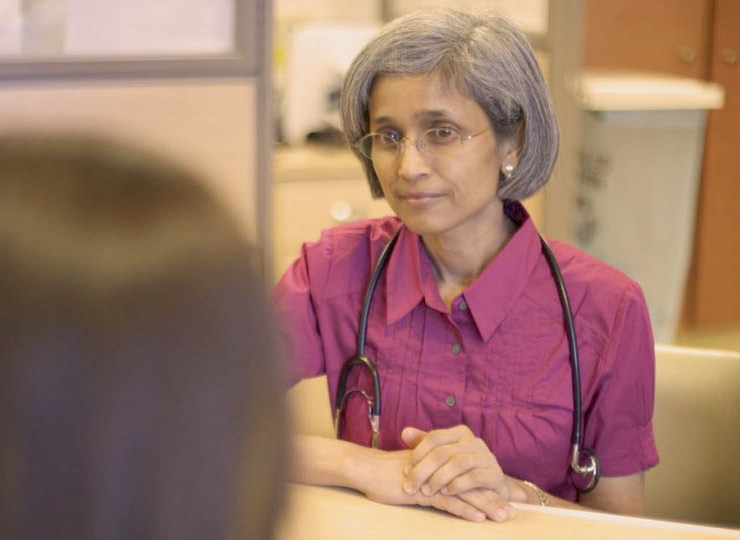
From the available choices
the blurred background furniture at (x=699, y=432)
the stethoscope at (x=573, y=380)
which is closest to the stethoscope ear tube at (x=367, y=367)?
the stethoscope at (x=573, y=380)

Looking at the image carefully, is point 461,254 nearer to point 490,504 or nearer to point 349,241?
point 349,241

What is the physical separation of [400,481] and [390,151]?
0.49 metres

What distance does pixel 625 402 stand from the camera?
55.3 inches

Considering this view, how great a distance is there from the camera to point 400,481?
1240 millimetres

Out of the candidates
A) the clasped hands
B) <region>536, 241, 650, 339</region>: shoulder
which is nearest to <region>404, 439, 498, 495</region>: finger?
the clasped hands

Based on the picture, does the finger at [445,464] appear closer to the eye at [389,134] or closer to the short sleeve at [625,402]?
the short sleeve at [625,402]

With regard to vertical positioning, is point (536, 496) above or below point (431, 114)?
below

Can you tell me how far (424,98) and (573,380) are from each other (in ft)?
1.39

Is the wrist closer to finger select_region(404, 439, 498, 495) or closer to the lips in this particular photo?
finger select_region(404, 439, 498, 495)

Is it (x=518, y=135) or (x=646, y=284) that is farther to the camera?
(x=646, y=284)

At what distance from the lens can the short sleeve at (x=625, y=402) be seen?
140cm

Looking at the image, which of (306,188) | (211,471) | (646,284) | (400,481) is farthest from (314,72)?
(211,471)

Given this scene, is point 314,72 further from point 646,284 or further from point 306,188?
point 646,284

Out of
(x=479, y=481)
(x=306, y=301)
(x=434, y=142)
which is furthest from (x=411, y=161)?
(x=479, y=481)
